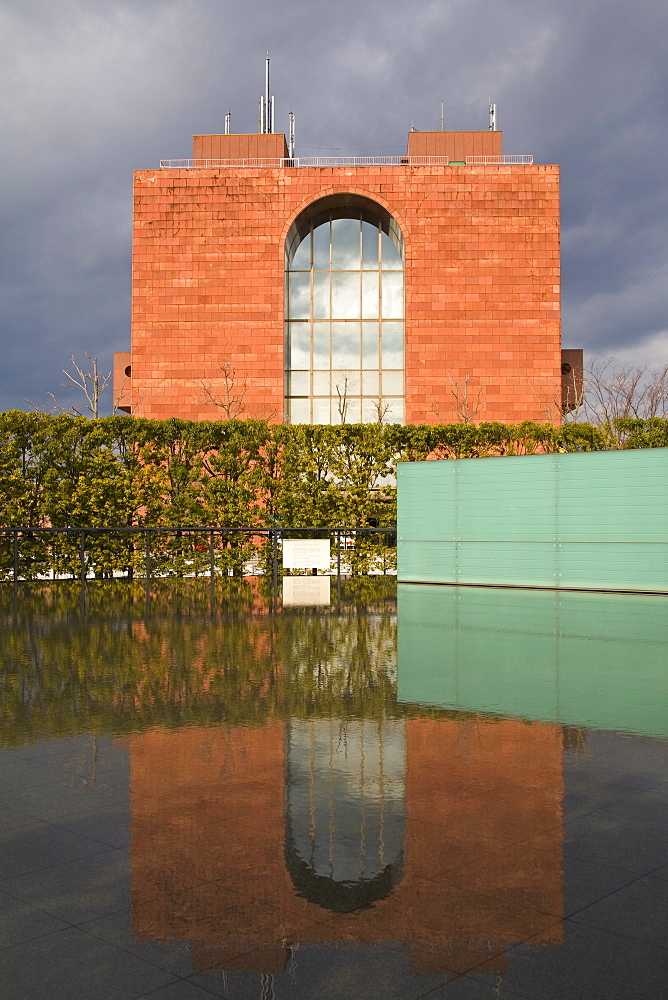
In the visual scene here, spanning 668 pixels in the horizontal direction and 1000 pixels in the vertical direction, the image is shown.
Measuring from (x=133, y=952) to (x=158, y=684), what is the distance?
4.16m

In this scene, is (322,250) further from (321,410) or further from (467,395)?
(467,395)

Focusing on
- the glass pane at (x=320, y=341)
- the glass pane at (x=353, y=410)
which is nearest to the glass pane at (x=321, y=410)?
the glass pane at (x=353, y=410)

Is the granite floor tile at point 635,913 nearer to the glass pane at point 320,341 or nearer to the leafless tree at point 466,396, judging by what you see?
the leafless tree at point 466,396

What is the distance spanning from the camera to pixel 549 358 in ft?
126

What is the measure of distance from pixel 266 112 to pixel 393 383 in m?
20.3

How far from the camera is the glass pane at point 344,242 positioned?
41281 mm

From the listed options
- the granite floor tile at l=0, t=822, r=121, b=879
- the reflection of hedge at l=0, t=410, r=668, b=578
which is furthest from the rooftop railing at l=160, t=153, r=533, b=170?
the granite floor tile at l=0, t=822, r=121, b=879

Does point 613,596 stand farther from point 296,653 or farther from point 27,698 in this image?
point 27,698

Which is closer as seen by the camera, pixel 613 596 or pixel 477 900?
pixel 477 900

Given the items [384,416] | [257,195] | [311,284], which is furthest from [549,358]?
[257,195]

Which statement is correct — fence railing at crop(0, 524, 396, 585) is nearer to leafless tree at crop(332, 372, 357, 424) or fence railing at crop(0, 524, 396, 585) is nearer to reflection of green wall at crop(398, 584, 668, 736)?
reflection of green wall at crop(398, 584, 668, 736)

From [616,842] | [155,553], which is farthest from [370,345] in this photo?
[616,842]

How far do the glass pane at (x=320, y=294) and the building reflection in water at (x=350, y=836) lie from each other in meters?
36.8

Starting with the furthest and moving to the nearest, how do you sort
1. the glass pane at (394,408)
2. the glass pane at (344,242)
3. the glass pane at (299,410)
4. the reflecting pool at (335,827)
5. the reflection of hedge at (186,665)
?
the glass pane at (344,242) → the glass pane at (299,410) → the glass pane at (394,408) → the reflection of hedge at (186,665) → the reflecting pool at (335,827)
